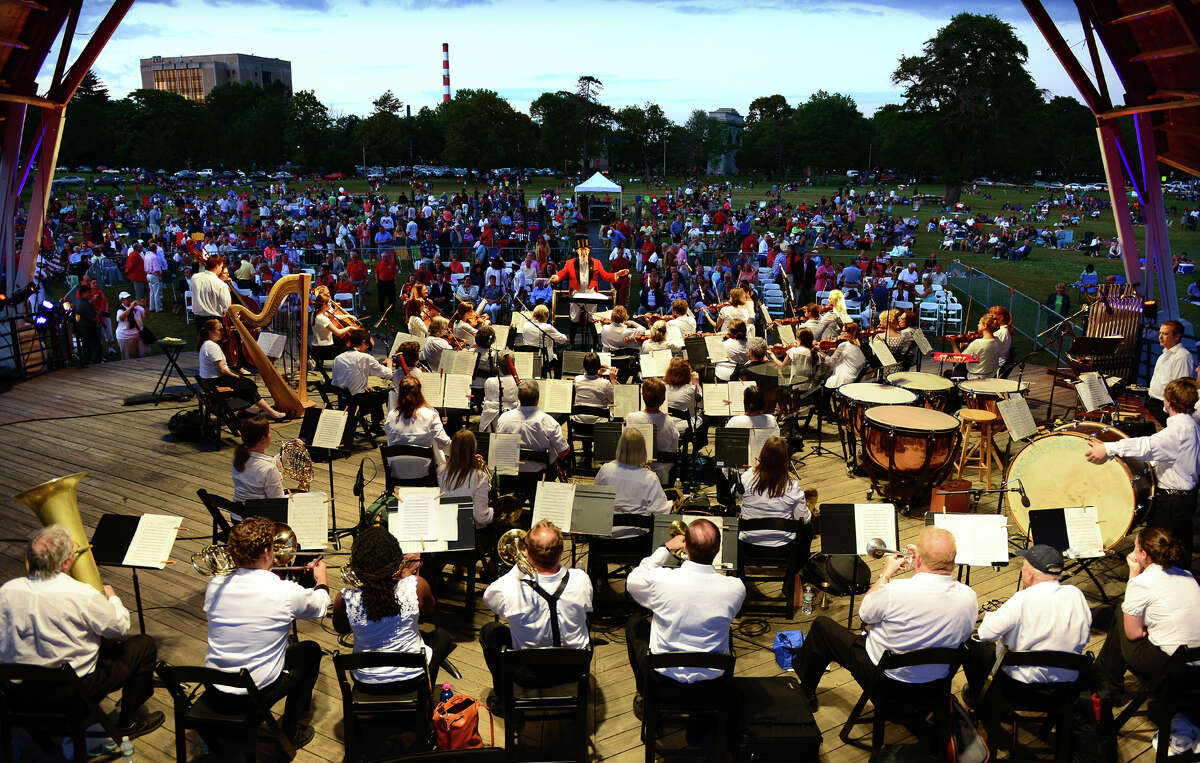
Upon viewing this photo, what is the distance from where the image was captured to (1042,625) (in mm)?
4699

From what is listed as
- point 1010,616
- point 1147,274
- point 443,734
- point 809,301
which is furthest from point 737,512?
point 809,301

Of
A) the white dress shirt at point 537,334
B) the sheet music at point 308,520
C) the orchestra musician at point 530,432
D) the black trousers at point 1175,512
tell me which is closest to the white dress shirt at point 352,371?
the white dress shirt at point 537,334

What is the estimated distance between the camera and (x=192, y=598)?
7027 mm

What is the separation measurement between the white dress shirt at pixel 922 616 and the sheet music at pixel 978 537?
595 millimetres

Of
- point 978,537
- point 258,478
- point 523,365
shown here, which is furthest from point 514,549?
point 523,365

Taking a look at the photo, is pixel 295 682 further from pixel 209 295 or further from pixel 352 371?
pixel 209 295

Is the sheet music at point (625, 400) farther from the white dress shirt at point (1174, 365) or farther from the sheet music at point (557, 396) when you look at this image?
the white dress shirt at point (1174, 365)

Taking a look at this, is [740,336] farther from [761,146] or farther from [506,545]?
[761,146]

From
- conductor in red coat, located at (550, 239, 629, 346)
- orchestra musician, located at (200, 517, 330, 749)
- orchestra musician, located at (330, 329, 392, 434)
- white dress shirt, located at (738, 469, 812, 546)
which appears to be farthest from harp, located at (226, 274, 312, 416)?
white dress shirt, located at (738, 469, 812, 546)

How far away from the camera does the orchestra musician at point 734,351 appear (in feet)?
36.4

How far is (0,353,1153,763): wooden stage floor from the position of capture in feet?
17.9

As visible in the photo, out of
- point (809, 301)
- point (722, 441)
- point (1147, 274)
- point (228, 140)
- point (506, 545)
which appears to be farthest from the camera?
point (228, 140)

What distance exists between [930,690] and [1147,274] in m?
12.2

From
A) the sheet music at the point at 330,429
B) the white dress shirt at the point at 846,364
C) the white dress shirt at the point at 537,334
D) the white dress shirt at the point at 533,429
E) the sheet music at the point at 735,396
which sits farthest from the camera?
the white dress shirt at the point at 537,334
